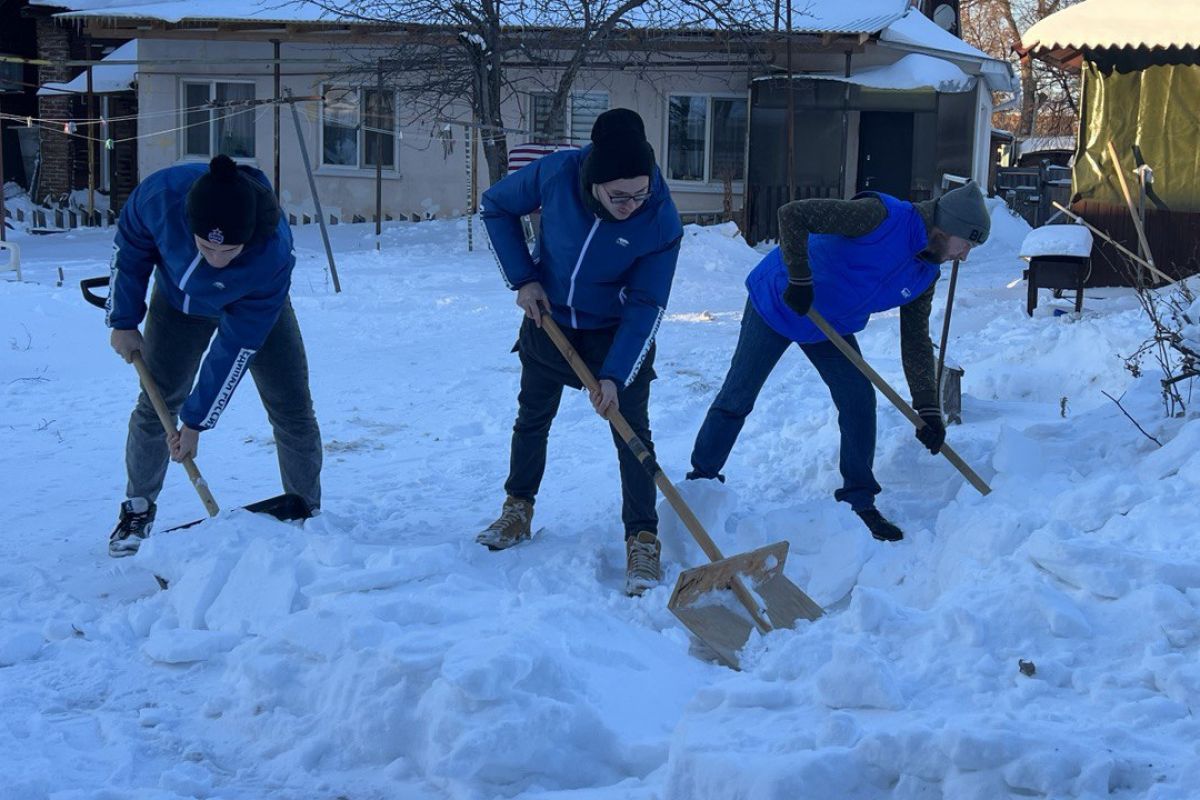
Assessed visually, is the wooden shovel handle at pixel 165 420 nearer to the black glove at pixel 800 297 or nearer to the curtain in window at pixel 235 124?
the black glove at pixel 800 297

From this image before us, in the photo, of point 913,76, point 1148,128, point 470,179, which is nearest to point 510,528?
point 1148,128

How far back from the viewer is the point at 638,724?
300 cm

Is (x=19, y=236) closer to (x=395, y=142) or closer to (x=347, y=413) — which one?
(x=395, y=142)

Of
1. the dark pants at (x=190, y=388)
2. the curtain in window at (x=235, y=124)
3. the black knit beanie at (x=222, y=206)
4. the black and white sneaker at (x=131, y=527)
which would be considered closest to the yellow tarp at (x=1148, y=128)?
the dark pants at (x=190, y=388)

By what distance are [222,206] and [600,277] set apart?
47.7 inches

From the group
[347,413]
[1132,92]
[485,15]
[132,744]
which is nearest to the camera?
[132,744]

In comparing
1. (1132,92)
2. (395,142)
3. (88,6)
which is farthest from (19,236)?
(1132,92)

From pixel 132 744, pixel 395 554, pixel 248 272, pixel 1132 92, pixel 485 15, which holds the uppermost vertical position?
pixel 485 15

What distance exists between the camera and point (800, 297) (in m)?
4.49

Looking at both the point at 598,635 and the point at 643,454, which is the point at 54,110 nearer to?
the point at 643,454

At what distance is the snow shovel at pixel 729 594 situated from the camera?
142 inches

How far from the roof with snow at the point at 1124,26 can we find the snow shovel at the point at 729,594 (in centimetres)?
733

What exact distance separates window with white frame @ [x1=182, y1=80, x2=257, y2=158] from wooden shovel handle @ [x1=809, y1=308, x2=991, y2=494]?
53.1ft

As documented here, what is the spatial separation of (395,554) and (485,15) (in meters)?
12.4
